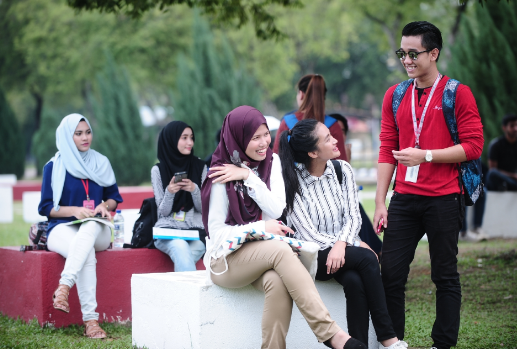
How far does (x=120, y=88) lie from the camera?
81.1ft

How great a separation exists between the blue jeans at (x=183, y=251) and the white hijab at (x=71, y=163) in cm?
77

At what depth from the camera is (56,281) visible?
513 centimetres

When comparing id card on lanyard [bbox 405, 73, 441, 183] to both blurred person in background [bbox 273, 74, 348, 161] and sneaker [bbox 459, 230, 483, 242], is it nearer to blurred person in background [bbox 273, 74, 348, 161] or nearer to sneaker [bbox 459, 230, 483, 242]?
blurred person in background [bbox 273, 74, 348, 161]

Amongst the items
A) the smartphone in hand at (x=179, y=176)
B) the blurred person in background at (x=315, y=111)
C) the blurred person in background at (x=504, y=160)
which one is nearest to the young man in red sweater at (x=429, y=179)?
the blurred person in background at (x=315, y=111)

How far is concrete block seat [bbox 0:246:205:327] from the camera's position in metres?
5.10

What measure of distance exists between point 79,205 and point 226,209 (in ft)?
6.63

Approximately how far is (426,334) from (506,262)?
10.1 ft

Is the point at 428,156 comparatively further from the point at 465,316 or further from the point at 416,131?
the point at 465,316

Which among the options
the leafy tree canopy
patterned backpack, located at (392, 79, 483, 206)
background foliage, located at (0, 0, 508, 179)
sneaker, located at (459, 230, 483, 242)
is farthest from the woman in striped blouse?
background foliage, located at (0, 0, 508, 179)

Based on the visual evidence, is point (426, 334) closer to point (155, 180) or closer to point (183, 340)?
point (183, 340)

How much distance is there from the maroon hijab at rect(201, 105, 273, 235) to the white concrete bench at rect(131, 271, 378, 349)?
1.50ft

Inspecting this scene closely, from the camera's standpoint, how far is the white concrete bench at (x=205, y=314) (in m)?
3.77

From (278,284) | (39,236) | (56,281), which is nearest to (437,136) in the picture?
(278,284)

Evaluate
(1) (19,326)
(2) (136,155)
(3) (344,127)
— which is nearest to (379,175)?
(3) (344,127)
